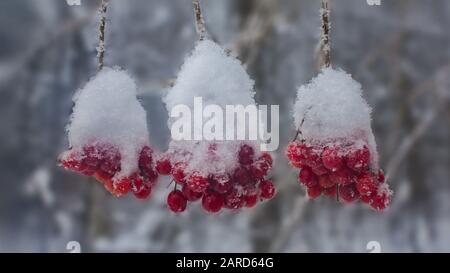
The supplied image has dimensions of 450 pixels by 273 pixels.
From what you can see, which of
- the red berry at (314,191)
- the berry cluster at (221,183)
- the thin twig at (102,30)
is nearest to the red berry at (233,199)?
the berry cluster at (221,183)

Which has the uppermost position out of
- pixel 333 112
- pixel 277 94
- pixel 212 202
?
pixel 277 94

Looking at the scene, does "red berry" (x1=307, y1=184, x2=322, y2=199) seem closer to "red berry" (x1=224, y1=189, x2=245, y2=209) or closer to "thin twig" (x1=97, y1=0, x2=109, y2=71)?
"red berry" (x1=224, y1=189, x2=245, y2=209)

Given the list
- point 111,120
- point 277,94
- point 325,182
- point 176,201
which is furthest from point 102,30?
point 277,94

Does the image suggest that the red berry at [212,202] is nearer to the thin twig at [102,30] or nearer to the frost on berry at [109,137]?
the frost on berry at [109,137]

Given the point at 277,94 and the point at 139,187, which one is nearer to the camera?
the point at 139,187

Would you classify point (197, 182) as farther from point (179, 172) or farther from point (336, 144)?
point (336, 144)
